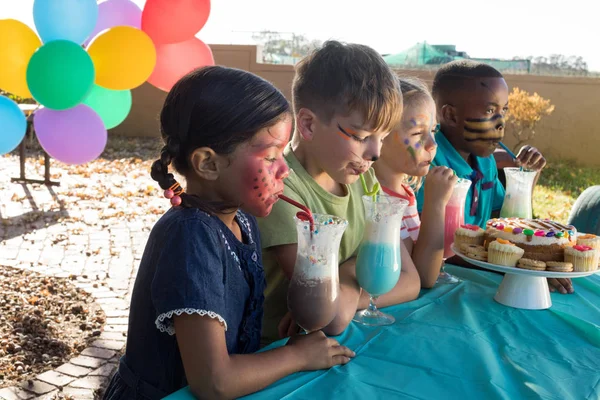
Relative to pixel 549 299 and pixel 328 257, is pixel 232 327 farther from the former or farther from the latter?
pixel 549 299

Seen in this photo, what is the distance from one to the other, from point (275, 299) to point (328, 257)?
54 centimetres

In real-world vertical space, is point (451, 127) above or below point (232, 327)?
above

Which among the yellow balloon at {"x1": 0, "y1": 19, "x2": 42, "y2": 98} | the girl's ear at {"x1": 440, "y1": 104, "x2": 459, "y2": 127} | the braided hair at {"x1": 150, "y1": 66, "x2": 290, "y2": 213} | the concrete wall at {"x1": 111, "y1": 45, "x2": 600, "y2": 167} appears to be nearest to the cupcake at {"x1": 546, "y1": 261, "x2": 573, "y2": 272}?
the girl's ear at {"x1": 440, "y1": 104, "x2": 459, "y2": 127}

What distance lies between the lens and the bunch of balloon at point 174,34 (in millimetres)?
4680

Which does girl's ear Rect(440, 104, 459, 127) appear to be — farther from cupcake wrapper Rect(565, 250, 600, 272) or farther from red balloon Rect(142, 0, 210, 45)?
red balloon Rect(142, 0, 210, 45)

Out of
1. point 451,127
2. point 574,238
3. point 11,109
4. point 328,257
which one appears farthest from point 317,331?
point 11,109

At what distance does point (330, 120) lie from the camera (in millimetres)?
1938

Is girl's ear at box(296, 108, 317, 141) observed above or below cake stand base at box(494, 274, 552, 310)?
above

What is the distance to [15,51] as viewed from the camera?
4.11 metres

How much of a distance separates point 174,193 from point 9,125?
321 centimetres

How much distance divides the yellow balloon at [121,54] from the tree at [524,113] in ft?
29.4

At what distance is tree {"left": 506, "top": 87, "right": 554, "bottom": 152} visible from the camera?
1167 cm

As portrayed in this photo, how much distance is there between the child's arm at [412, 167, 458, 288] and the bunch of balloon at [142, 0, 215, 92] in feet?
9.23

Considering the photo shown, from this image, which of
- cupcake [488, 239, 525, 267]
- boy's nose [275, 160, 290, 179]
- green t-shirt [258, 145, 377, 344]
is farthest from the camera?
cupcake [488, 239, 525, 267]
